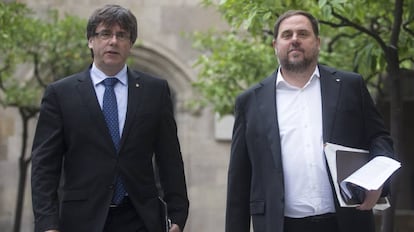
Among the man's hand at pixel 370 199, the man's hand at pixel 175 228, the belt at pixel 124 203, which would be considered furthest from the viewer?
the man's hand at pixel 175 228

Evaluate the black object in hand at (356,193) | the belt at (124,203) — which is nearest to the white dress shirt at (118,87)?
the belt at (124,203)

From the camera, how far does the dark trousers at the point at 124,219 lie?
182 inches

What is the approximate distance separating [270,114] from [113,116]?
0.89 metres

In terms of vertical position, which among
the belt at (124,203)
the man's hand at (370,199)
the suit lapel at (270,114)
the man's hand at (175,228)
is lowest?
the man's hand at (175,228)

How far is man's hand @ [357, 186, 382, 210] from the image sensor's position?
423cm

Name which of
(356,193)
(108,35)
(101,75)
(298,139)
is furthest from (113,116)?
(356,193)

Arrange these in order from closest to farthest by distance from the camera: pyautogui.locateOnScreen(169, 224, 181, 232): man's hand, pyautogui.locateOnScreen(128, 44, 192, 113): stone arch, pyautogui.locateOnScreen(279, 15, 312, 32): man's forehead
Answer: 1. pyautogui.locateOnScreen(279, 15, 312, 32): man's forehead
2. pyautogui.locateOnScreen(169, 224, 181, 232): man's hand
3. pyautogui.locateOnScreen(128, 44, 192, 113): stone arch

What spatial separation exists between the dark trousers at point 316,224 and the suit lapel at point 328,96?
412 mm

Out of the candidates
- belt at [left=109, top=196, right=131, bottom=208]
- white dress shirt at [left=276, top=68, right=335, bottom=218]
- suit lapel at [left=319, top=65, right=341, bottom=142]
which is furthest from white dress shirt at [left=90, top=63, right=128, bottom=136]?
suit lapel at [left=319, top=65, right=341, bottom=142]

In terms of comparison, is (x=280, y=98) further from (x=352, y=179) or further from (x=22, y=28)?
(x=22, y=28)

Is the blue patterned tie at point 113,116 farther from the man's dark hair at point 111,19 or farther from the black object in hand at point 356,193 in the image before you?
the black object in hand at point 356,193

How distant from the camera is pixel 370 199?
426cm

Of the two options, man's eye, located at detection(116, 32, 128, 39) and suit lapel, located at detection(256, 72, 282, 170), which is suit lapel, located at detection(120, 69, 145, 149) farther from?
suit lapel, located at detection(256, 72, 282, 170)

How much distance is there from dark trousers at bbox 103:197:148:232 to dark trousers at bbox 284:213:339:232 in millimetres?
862
